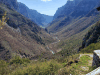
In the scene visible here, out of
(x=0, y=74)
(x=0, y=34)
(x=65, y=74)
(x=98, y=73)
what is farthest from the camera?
(x=0, y=34)

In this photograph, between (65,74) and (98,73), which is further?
(65,74)

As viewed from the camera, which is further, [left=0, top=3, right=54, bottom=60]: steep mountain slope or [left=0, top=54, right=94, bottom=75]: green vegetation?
[left=0, top=3, right=54, bottom=60]: steep mountain slope

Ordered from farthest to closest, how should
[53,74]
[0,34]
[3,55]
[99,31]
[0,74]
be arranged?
[0,34] → [3,55] → [99,31] → [0,74] → [53,74]

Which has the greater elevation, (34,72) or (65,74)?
(34,72)

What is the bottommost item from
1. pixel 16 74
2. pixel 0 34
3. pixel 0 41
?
pixel 16 74

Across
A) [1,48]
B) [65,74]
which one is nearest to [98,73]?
[65,74]

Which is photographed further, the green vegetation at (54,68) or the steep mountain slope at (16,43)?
the steep mountain slope at (16,43)

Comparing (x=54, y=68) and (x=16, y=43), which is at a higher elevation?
(x=16, y=43)

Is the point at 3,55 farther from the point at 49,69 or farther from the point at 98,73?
the point at 98,73

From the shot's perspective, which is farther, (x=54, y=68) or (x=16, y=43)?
(x=16, y=43)
